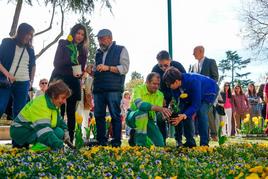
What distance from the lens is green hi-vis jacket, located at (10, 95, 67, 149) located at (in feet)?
17.3

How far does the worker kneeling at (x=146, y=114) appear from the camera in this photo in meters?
6.62

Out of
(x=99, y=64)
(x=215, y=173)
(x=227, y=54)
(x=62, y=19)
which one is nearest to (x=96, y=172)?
(x=215, y=173)

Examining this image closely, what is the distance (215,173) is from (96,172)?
0.90 m

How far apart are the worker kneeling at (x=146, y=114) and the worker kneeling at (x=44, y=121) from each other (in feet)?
4.41

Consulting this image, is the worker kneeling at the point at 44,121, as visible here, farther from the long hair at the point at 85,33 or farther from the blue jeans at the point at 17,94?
the long hair at the point at 85,33

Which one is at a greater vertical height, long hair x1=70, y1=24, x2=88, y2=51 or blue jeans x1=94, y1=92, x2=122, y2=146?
long hair x1=70, y1=24, x2=88, y2=51

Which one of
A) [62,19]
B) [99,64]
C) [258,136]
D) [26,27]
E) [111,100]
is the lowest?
[258,136]

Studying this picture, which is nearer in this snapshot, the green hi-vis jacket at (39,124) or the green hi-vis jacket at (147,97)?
the green hi-vis jacket at (39,124)

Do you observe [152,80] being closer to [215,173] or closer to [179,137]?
[179,137]

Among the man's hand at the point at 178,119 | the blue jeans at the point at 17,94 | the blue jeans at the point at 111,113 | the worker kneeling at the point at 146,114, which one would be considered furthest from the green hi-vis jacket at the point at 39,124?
the man's hand at the point at 178,119

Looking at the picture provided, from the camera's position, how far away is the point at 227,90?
12.9 meters

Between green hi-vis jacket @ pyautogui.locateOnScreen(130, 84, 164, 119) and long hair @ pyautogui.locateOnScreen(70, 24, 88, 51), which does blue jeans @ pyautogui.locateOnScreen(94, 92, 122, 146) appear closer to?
green hi-vis jacket @ pyautogui.locateOnScreen(130, 84, 164, 119)

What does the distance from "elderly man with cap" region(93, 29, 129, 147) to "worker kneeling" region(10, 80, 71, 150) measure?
1.19 metres

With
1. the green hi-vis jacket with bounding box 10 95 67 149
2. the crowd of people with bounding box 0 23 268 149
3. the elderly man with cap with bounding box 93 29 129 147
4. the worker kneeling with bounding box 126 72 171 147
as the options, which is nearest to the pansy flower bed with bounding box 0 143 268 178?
the green hi-vis jacket with bounding box 10 95 67 149
